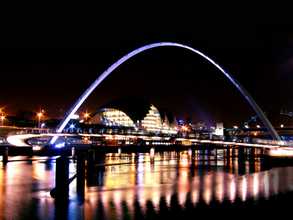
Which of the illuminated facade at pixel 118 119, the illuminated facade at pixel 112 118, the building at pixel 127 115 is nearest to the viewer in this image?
the illuminated facade at pixel 118 119

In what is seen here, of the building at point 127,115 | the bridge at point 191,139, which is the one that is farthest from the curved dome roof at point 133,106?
the bridge at point 191,139

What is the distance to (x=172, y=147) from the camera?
119500 mm

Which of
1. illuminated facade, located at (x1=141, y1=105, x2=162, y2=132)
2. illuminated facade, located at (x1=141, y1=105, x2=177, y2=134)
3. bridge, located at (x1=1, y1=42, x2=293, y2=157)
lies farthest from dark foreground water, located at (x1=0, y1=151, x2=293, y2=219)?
illuminated facade, located at (x1=141, y1=105, x2=162, y2=132)

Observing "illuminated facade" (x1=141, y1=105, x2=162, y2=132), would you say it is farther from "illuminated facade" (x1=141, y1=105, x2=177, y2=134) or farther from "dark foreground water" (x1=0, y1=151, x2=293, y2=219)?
"dark foreground water" (x1=0, y1=151, x2=293, y2=219)

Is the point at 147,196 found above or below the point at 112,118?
below

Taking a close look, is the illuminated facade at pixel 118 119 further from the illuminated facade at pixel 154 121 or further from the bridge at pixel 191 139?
the bridge at pixel 191 139

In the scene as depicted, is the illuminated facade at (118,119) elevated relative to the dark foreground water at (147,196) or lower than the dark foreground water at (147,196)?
elevated

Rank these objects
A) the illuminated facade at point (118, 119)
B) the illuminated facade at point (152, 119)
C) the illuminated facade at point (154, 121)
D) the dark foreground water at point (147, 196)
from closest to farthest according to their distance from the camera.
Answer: the dark foreground water at point (147, 196), the illuminated facade at point (118, 119), the illuminated facade at point (154, 121), the illuminated facade at point (152, 119)

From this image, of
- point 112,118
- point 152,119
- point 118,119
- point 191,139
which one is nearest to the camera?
point 191,139

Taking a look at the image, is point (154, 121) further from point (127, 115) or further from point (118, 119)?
point (118, 119)

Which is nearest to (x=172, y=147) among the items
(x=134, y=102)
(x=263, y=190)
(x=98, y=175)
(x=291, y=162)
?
(x=134, y=102)

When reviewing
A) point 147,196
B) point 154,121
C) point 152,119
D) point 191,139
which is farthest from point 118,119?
point 147,196

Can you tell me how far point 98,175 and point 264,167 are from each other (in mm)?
23871

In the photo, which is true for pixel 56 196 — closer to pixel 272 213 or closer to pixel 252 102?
pixel 272 213
